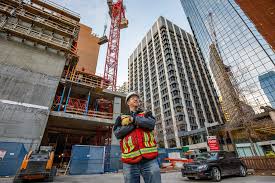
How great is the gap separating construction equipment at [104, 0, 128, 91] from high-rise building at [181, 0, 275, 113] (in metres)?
23.3

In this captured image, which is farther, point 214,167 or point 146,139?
point 214,167

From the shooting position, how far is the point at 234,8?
149ft

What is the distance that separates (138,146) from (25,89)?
17.0 m

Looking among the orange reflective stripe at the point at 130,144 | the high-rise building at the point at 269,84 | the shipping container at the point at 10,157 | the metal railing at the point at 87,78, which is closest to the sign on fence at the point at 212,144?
the metal railing at the point at 87,78

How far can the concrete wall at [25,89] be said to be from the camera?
13.0 meters

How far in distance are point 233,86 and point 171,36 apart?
207ft

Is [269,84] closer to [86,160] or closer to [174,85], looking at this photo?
[174,85]

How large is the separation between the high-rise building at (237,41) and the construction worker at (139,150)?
102 ft

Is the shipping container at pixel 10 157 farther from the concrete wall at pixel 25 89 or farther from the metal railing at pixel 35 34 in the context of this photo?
the metal railing at pixel 35 34

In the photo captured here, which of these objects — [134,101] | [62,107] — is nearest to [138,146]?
[134,101]

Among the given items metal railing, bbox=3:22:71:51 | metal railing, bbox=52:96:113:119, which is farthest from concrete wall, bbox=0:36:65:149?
metal railing, bbox=52:96:113:119

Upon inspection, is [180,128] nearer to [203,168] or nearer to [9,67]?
[203,168]

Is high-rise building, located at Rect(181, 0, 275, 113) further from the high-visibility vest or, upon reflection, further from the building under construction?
the high-visibility vest

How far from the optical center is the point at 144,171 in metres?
2.11
